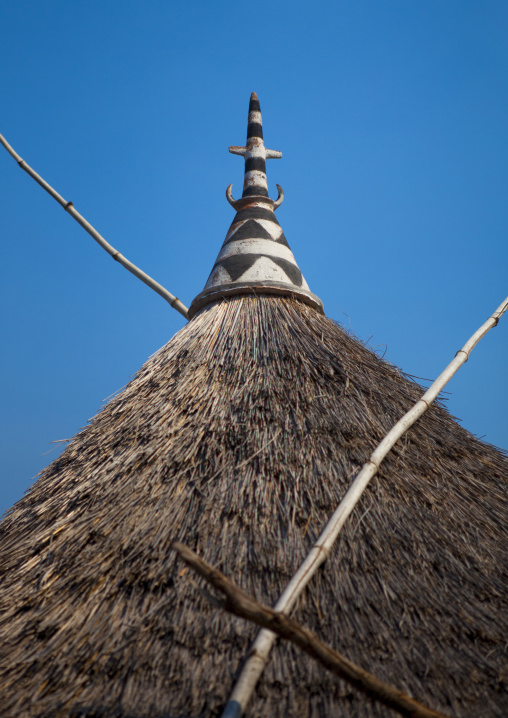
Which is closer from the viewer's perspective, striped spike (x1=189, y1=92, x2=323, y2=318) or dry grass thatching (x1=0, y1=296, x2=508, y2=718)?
dry grass thatching (x1=0, y1=296, x2=508, y2=718)

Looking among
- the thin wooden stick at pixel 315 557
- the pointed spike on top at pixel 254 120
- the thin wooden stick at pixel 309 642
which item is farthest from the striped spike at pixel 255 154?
the thin wooden stick at pixel 309 642

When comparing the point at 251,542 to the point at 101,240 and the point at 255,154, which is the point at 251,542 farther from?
the point at 101,240

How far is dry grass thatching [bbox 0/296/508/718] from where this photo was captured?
87.0 inches

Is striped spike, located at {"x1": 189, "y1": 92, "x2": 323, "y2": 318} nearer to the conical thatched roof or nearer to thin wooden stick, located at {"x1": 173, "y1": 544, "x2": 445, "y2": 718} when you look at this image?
the conical thatched roof

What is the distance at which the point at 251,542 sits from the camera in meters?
2.65

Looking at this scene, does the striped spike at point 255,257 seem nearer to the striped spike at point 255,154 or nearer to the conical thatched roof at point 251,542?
the striped spike at point 255,154

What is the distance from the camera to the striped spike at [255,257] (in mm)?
4422

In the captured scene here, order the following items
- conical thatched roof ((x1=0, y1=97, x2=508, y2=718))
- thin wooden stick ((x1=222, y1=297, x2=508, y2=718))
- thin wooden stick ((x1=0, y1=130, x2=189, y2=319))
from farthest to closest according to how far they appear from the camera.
A: thin wooden stick ((x1=0, y1=130, x2=189, y2=319)) < conical thatched roof ((x1=0, y1=97, x2=508, y2=718)) < thin wooden stick ((x1=222, y1=297, x2=508, y2=718))

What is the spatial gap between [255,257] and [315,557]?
272cm

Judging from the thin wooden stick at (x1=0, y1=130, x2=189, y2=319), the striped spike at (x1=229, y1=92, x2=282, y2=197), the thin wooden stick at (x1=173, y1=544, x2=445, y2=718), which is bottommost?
the thin wooden stick at (x1=173, y1=544, x2=445, y2=718)

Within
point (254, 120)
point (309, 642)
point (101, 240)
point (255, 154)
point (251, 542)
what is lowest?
point (309, 642)

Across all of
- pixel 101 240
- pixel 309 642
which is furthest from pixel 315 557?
pixel 101 240

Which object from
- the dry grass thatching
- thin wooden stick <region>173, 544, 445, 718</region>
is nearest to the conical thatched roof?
the dry grass thatching

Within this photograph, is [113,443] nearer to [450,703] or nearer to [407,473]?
[407,473]
